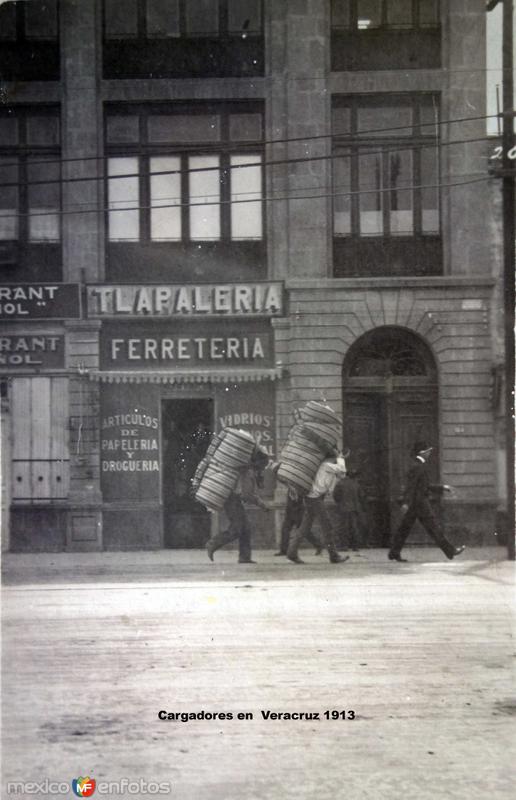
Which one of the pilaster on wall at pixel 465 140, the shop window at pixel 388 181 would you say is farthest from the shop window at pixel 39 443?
the pilaster on wall at pixel 465 140

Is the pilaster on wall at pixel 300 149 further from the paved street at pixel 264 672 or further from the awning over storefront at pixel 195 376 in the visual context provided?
the paved street at pixel 264 672

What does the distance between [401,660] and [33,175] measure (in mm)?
5771

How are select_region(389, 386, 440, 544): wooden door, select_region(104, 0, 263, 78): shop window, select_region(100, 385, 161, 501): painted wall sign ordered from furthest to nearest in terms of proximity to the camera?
select_region(389, 386, 440, 544): wooden door < select_region(100, 385, 161, 501): painted wall sign < select_region(104, 0, 263, 78): shop window

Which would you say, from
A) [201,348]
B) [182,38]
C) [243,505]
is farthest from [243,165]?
[243,505]

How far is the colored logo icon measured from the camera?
5242 millimetres

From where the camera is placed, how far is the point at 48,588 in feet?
32.2

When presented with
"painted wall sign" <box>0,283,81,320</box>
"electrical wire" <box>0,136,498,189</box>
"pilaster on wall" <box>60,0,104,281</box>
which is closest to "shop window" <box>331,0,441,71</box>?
"electrical wire" <box>0,136,498,189</box>

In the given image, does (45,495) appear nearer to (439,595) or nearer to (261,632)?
(261,632)

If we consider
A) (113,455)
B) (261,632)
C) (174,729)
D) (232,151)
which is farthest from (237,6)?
(174,729)

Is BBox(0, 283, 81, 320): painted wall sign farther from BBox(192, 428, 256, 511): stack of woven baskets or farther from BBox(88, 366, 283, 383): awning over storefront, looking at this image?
BBox(192, 428, 256, 511): stack of woven baskets

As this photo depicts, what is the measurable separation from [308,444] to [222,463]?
0.89 metres

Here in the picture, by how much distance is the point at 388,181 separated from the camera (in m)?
9.00

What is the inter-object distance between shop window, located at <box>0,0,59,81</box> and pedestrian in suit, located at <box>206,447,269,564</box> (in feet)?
14.2

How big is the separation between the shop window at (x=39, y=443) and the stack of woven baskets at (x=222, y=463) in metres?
1.41
